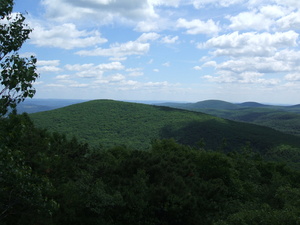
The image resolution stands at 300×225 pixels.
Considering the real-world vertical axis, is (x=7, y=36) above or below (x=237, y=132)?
above

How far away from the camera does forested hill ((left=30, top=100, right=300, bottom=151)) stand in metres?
136

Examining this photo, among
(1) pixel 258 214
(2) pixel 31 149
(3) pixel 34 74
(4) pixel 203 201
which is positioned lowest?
(4) pixel 203 201

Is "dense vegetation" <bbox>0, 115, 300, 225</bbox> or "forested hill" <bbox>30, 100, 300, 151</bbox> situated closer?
"dense vegetation" <bbox>0, 115, 300, 225</bbox>

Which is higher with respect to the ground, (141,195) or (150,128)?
(141,195)

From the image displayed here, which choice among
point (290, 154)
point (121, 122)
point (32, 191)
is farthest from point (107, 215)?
point (121, 122)

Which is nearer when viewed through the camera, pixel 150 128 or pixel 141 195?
pixel 141 195

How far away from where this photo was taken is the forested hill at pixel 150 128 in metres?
136

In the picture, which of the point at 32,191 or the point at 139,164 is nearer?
the point at 32,191

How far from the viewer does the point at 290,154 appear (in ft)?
354

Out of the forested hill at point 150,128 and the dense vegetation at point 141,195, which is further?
the forested hill at point 150,128

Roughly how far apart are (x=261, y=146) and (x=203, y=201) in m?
115

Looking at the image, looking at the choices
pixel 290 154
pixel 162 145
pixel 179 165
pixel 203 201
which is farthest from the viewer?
pixel 290 154

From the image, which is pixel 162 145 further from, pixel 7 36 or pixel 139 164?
pixel 7 36

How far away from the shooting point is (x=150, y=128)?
547 feet
